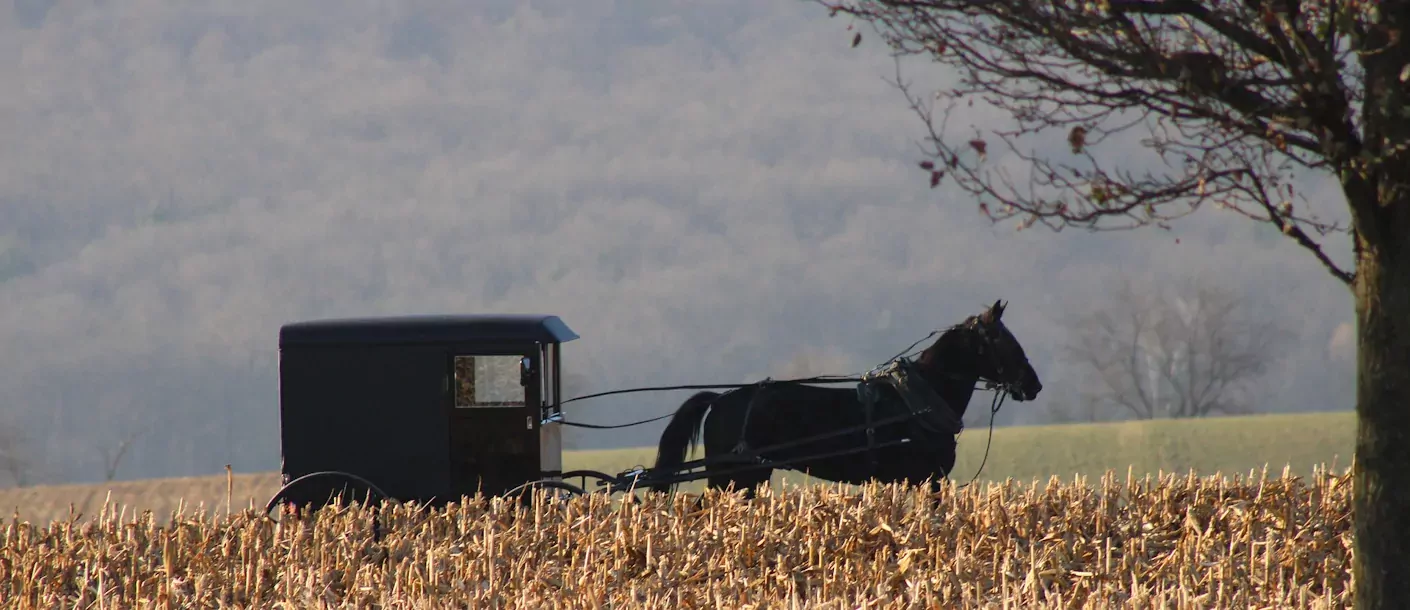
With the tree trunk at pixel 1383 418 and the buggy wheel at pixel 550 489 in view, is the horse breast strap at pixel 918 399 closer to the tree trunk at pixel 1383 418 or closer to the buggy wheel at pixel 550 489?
the buggy wheel at pixel 550 489

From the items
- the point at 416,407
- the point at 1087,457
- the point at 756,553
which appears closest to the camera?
the point at 756,553

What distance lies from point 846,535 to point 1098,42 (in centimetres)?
373

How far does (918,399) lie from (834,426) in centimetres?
76

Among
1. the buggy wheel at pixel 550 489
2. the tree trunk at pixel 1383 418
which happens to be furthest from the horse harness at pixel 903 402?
the tree trunk at pixel 1383 418

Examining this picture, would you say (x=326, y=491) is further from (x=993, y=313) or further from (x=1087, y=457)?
(x=1087, y=457)

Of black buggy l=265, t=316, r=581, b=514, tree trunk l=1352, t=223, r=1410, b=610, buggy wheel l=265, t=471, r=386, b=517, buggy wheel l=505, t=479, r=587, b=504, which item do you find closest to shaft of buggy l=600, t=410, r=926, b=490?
buggy wheel l=505, t=479, r=587, b=504

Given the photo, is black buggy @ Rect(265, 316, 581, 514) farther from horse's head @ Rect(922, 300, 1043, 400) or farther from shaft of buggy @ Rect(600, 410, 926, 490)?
horse's head @ Rect(922, 300, 1043, 400)

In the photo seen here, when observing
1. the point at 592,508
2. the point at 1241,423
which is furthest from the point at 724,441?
the point at 1241,423

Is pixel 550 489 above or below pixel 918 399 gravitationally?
below

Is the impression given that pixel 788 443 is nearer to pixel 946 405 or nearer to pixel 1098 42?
pixel 946 405

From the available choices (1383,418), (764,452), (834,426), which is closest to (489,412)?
(764,452)

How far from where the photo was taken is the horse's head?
11906mm

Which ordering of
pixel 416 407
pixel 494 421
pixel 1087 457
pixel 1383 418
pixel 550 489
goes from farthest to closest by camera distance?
pixel 1087 457, pixel 416 407, pixel 494 421, pixel 550 489, pixel 1383 418

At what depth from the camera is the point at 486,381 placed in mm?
11352
